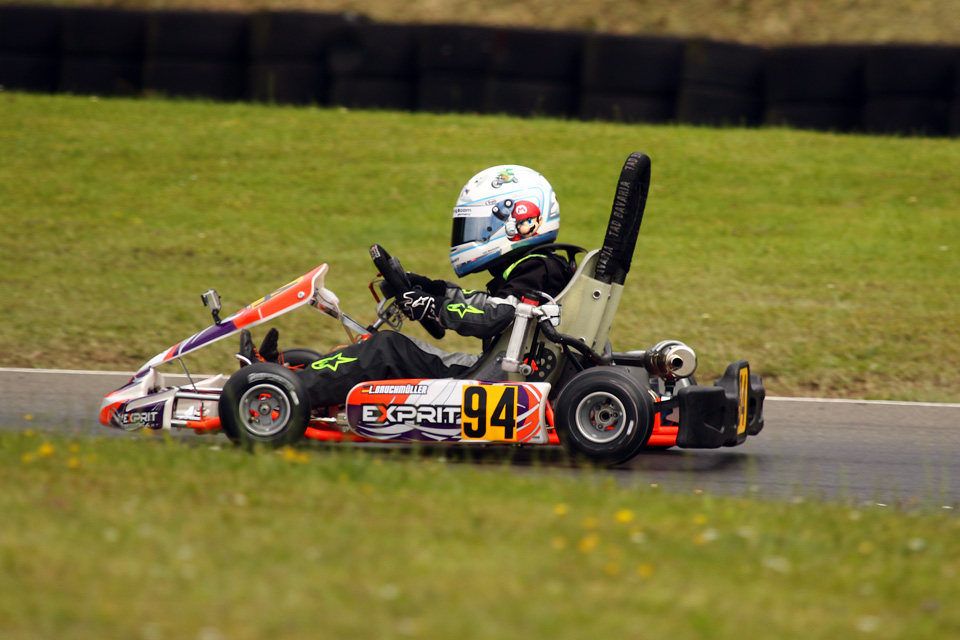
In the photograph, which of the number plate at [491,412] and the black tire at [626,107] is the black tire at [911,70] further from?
the number plate at [491,412]

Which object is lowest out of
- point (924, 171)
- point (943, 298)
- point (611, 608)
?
point (611, 608)

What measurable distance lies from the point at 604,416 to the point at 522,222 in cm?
109

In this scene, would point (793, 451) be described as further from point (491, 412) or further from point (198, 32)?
point (198, 32)

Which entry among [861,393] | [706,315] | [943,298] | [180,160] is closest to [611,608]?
[861,393]

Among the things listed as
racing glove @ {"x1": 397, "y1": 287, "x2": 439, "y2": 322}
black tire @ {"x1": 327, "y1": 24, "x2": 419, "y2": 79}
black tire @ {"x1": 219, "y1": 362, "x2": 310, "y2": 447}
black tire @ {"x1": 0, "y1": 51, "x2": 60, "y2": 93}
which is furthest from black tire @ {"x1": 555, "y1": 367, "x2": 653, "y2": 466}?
black tire @ {"x1": 0, "y1": 51, "x2": 60, "y2": 93}

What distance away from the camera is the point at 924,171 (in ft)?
41.5

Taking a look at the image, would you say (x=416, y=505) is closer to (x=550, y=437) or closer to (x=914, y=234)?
(x=550, y=437)

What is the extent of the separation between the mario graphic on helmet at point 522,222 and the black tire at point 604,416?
0.83m

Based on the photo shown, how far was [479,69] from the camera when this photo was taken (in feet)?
44.2

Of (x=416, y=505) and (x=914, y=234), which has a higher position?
(x=914, y=234)

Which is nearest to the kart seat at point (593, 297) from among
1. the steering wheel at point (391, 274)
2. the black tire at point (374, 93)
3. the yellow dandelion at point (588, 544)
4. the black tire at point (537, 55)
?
the steering wheel at point (391, 274)

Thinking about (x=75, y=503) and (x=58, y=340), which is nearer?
(x=75, y=503)

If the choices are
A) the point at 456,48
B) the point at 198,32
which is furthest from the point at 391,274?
the point at 198,32

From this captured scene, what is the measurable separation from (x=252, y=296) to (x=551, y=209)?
4270 millimetres
